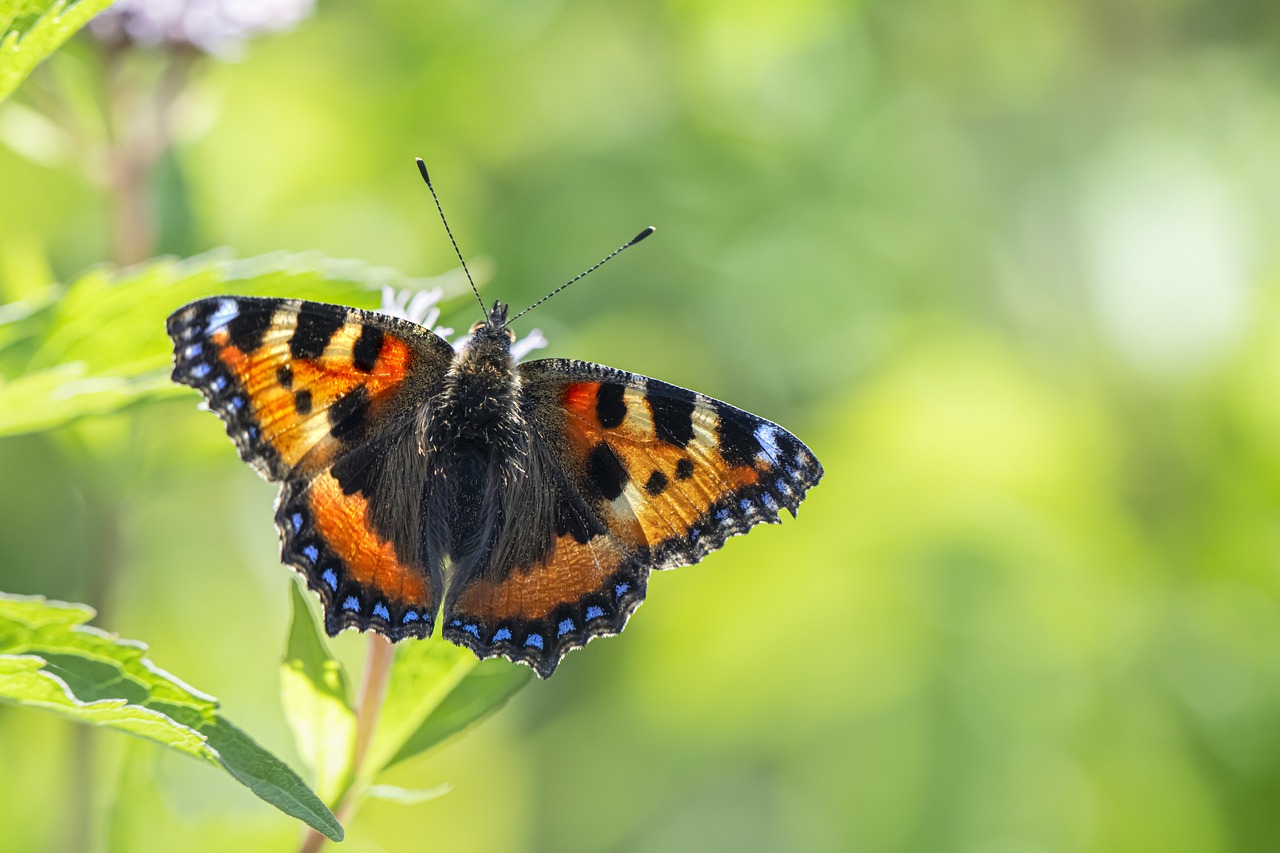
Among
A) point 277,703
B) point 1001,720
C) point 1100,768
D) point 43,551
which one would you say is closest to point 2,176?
point 43,551

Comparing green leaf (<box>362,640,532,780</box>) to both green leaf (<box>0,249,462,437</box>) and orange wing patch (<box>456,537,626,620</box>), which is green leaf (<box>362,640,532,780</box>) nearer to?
orange wing patch (<box>456,537,626,620</box>)

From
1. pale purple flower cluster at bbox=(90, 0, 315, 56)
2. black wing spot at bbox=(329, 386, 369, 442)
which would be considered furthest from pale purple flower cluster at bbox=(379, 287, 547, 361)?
pale purple flower cluster at bbox=(90, 0, 315, 56)

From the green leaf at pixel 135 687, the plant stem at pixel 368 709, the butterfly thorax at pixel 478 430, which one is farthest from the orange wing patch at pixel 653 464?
the green leaf at pixel 135 687

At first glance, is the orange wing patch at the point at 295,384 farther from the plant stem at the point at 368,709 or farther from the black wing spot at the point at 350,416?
the plant stem at the point at 368,709

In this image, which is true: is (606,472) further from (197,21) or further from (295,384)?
(197,21)

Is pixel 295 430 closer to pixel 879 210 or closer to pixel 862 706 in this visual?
pixel 862 706

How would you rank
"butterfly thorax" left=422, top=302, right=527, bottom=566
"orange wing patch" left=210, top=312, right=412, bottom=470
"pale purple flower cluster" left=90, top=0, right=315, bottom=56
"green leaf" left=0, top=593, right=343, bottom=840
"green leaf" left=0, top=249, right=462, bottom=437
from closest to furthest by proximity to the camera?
1. "green leaf" left=0, top=593, right=343, bottom=840
2. "green leaf" left=0, top=249, right=462, bottom=437
3. "orange wing patch" left=210, top=312, right=412, bottom=470
4. "butterfly thorax" left=422, top=302, right=527, bottom=566
5. "pale purple flower cluster" left=90, top=0, right=315, bottom=56
